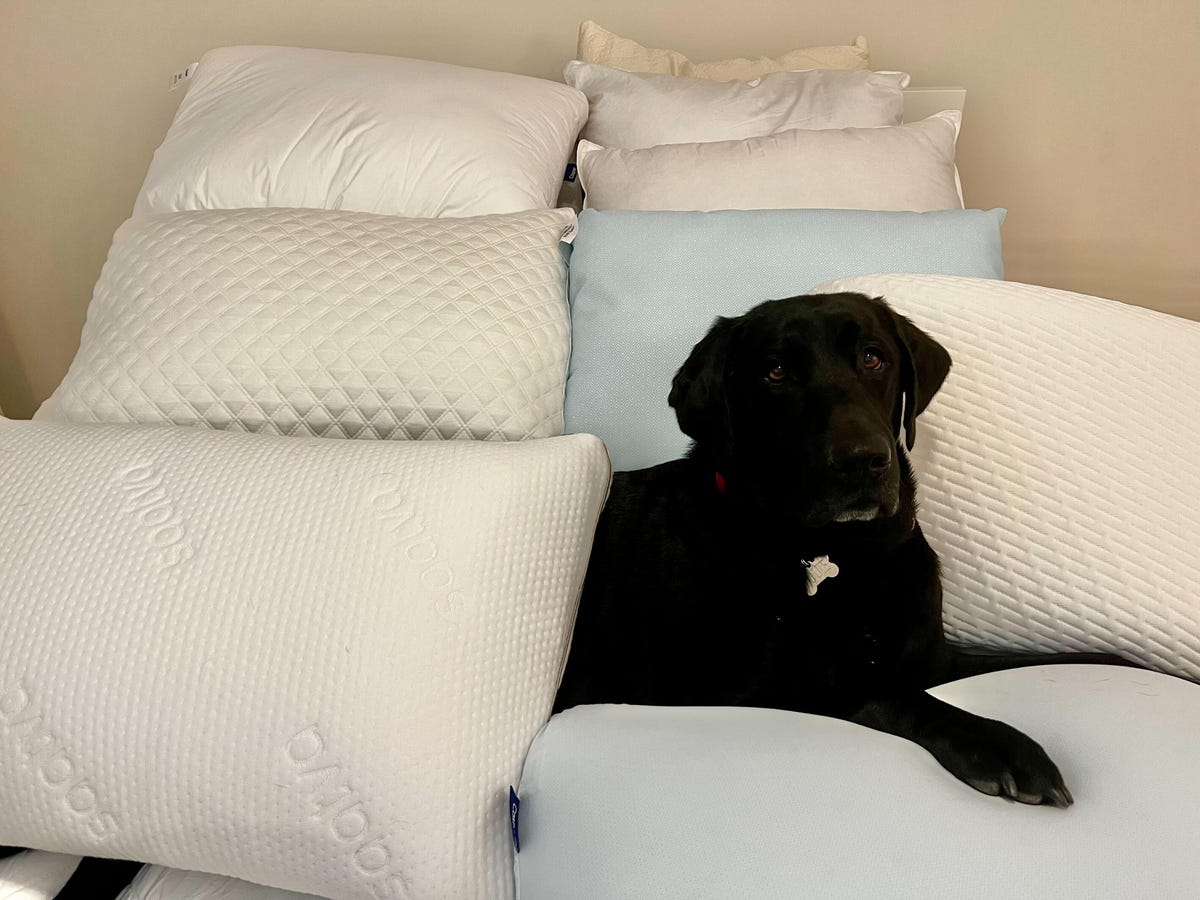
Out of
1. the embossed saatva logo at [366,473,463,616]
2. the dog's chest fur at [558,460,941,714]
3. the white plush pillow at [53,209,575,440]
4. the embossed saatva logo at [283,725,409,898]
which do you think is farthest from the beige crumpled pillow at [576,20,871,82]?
the embossed saatva logo at [283,725,409,898]

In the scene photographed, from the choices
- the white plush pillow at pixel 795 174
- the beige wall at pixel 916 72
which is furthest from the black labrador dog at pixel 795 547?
the beige wall at pixel 916 72

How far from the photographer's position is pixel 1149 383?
88 cm

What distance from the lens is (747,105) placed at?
5.12 feet

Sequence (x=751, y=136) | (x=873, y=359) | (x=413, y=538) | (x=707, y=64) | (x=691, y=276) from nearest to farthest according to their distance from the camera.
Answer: (x=413, y=538)
(x=873, y=359)
(x=691, y=276)
(x=751, y=136)
(x=707, y=64)

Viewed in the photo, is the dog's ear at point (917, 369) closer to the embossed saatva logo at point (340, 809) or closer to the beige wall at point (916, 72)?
the embossed saatva logo at point (340, 809)

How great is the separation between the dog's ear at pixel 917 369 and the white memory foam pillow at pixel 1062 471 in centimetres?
2

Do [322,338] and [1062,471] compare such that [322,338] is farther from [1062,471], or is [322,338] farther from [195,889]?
[1062,471]

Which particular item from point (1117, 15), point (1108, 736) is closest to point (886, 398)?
point (1108, 736)

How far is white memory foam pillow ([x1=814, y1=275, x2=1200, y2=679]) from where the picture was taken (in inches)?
32.0

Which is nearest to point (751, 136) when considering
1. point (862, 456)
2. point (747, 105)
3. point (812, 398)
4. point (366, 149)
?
point (747, 105)

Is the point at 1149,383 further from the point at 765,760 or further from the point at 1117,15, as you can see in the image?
the point at 1117,15

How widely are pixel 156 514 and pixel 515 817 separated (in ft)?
1.41

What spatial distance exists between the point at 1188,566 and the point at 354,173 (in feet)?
4.39

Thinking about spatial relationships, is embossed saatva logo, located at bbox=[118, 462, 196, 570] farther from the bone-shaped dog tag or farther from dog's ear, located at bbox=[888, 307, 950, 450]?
→ dog's ear, located at bbox=[888, 307, 950, 450]
